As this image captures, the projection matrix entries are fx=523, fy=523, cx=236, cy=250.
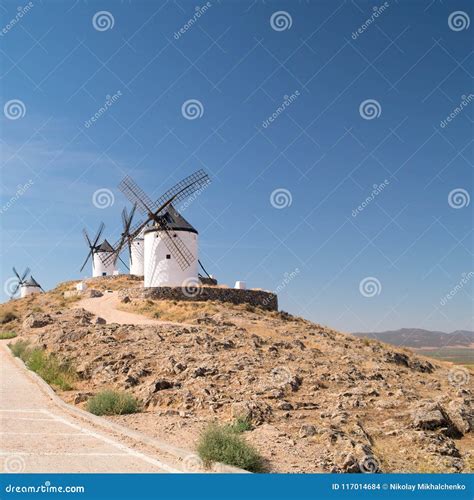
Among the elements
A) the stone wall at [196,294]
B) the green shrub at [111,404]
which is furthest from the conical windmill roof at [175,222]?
the green shrub at [111,404]

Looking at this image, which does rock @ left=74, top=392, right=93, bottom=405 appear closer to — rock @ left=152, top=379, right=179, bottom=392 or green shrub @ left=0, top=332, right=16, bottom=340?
rock @ left=152, top=379, right=179, bottom=392

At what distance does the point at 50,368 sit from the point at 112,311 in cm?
1810

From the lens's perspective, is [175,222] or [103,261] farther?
[103,261]

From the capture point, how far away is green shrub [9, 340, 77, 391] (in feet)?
53.0

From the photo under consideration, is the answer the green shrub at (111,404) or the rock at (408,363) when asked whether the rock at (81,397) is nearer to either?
the green shrub at (111,404)

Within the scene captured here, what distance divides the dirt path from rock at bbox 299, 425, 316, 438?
17403mm

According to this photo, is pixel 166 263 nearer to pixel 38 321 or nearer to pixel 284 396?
pixel 38 321

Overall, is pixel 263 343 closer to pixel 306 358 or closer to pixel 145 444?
pixel 306 358

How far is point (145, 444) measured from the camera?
9.23 metres

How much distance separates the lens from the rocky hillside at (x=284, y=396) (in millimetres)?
9328

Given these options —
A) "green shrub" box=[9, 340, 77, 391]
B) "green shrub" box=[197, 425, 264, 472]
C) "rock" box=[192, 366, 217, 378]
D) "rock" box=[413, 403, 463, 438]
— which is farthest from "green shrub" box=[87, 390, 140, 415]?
"rock" box=[413, 403, 463, 438]

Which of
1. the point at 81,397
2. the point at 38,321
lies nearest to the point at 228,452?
the point at 81,397

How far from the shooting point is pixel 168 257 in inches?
1597
